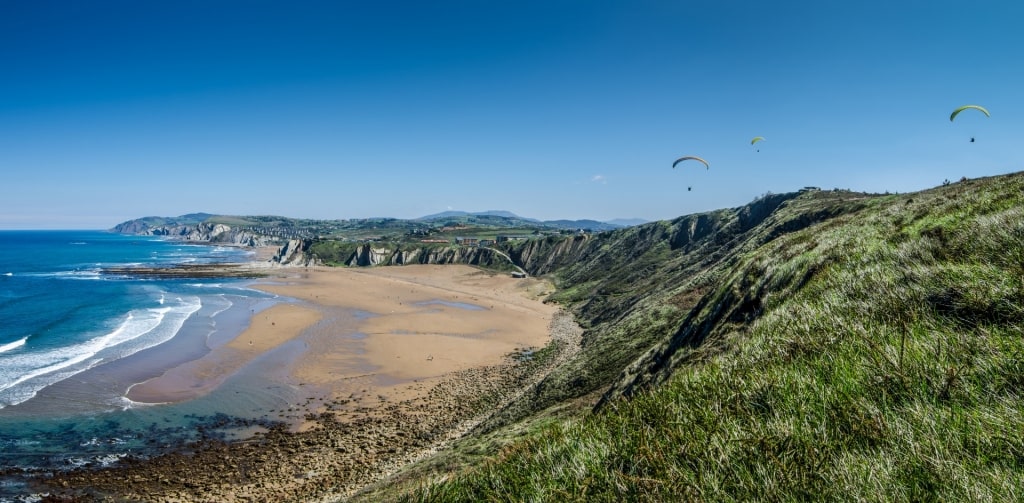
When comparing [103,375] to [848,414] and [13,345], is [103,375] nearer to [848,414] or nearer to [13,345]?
[13,345]

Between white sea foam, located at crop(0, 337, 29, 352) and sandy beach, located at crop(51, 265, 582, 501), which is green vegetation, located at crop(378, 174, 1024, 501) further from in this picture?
white sea foam, located at crop(0, 337, 29, 352)

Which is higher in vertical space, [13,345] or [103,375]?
[13,345]

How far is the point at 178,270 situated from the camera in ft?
359

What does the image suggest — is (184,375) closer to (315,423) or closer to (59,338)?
(315,423)

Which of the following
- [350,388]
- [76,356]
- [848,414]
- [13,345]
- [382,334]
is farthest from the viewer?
[382,334]

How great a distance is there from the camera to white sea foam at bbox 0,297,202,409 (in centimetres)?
3347

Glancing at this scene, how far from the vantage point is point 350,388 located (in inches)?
1446

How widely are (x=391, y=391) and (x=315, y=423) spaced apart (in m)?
7.01

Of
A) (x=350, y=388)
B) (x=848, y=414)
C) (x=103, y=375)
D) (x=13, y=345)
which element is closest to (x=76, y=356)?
(x=103, y=375)

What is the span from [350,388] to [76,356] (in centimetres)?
2632

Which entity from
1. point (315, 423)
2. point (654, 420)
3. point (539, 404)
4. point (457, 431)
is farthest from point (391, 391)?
point (654, 420)

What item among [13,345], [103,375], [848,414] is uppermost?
[848,414]

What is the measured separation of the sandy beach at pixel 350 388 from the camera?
22969 mm

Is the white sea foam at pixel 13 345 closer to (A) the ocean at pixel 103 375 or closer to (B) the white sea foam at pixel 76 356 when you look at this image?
(A) the ocean at pixel 103 375
